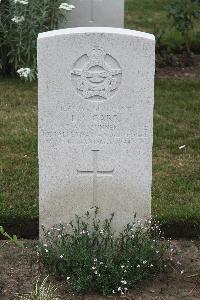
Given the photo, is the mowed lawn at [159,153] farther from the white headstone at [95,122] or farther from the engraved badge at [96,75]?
the engraved badge at [96,75]

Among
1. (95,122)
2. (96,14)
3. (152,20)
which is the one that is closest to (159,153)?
(95,122)

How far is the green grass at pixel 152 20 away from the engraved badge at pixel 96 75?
5833mm

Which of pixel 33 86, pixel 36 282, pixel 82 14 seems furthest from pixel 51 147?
pixel 82 14

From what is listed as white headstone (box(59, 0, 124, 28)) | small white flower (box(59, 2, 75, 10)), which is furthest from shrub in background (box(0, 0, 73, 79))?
white headstone (box(59, 0, 124, 28))

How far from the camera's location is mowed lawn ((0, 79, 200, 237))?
577 centimetres

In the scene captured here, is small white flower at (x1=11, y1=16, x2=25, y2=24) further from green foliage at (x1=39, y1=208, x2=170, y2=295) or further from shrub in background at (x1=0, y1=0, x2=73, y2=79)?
green foliage at (x1=39, y1=208, x2=170, y2=295)

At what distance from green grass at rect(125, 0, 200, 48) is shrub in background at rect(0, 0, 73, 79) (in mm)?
2025

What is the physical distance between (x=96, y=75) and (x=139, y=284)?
50.9 inches

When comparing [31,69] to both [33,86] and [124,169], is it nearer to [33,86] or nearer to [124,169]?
[33,86]

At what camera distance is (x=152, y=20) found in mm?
12523

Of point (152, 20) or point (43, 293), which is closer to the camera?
point (43, 293)

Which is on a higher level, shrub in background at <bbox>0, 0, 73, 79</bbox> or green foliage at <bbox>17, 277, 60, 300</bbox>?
shrub in background at <bbox>0, 0, 73, 79</bbox>

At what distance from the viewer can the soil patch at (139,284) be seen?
4.77 m

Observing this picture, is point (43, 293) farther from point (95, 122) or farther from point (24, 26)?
point (24, 26)
